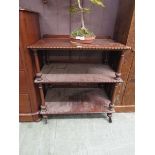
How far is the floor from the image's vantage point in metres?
1.48

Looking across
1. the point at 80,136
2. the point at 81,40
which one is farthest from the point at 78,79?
the point at 80,136

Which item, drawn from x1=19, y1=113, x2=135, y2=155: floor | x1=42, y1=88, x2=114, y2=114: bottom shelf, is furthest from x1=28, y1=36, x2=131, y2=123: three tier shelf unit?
x1=19, y1=113, x2=135, y2=155: floor

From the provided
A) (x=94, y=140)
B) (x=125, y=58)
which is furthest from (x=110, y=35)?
(x=94, y=140)

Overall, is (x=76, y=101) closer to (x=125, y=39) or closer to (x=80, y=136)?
(x=80, y=136)

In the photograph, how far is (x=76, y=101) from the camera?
186 cm

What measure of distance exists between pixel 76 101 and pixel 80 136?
1.18 ft

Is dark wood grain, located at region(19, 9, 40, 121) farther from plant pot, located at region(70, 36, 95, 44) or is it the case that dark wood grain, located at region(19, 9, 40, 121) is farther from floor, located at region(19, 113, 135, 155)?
plant pot, located at region(70, 36, 95, 44)

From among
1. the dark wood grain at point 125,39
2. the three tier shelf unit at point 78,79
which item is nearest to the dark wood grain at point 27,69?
the three tier shelf unit at point 78,79

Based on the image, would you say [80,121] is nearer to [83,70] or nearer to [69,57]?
[83,70]

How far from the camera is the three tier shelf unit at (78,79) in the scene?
156cm

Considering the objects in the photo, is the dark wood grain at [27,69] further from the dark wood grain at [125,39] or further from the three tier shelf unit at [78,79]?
the dark wood grain at [125,39]
